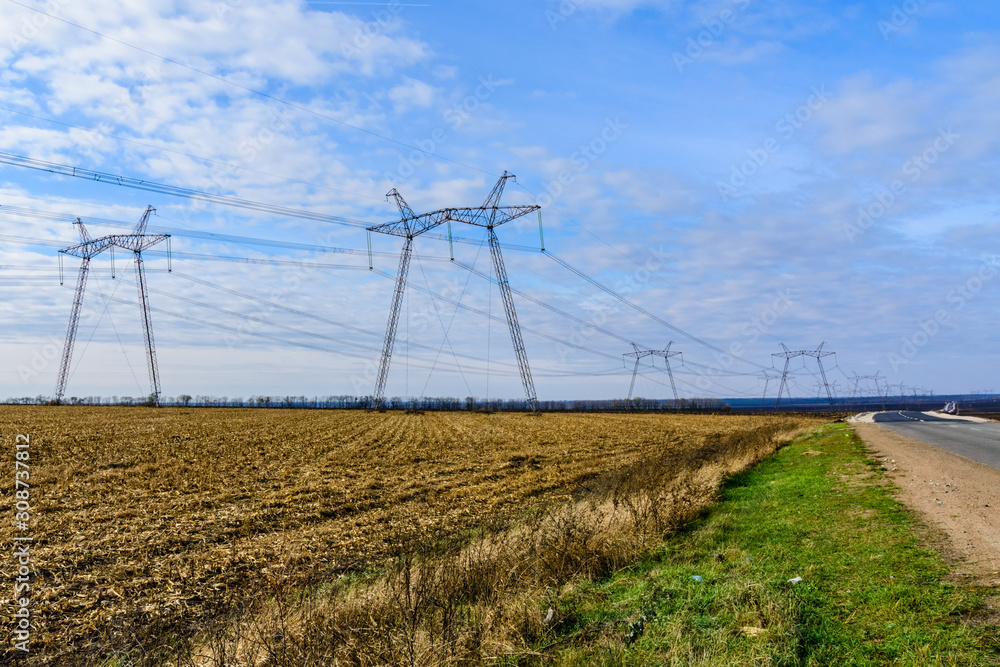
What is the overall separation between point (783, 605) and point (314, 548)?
8.89 m

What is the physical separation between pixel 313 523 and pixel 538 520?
6030 millimetres

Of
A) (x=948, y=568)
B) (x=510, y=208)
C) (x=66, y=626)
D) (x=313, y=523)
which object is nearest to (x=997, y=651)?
(x=948, y=568)

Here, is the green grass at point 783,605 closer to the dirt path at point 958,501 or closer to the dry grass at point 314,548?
the dirt path at point 958,501

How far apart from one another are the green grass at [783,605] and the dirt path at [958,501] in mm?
427

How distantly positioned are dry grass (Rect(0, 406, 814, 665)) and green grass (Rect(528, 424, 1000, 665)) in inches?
31.9

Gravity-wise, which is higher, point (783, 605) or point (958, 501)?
point (958, 501)

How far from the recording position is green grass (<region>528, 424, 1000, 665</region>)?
5781 mm

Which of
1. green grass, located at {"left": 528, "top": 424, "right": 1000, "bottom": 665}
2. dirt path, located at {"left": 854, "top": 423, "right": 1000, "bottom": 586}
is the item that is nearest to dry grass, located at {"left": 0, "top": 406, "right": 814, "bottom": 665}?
green grass, located at {"left": 528, "top": 424, "right": 1000, "bottom": 665}

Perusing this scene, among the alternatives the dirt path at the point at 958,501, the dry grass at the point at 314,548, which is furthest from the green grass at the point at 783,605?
the dry grass at the point at 314,548

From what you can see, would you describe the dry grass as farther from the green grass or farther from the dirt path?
the dirt path

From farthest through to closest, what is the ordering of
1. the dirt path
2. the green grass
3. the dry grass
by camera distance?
the dirt path → the dry grass → the green grass

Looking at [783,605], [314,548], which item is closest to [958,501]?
[783,605]

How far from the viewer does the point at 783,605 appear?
6691mm

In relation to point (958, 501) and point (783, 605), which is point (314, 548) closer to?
point (783, 605)
